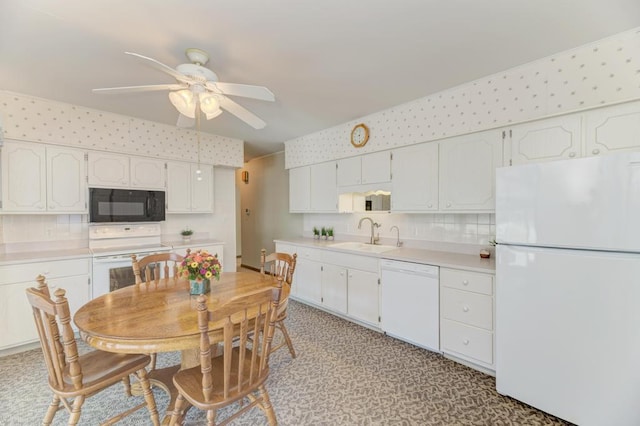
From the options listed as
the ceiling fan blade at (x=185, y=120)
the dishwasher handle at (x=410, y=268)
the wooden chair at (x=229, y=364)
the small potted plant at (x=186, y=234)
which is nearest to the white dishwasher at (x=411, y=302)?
the dishwasher handle at (x=410, y=268)

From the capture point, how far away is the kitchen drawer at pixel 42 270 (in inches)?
101

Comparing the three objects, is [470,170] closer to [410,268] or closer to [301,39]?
[410,268]

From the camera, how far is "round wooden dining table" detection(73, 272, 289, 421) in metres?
1.30

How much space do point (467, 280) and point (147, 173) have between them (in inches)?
158

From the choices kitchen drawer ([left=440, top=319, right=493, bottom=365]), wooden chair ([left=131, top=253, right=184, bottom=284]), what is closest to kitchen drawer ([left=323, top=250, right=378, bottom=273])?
kitchen drawer ([left=440, top=319, right=493, bottom=365])

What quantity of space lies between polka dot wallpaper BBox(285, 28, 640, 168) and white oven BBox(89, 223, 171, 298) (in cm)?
310

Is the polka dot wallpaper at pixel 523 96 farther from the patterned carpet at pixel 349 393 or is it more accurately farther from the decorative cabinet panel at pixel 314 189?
the patterned carpet at pixel 349 393

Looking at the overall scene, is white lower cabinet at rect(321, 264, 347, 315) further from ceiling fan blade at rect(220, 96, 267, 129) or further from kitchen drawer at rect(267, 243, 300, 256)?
ceiling fan blade at rect(220, 96, 267, 129)

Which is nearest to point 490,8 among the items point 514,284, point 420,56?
point 420,56

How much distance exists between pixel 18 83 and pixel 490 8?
401cm

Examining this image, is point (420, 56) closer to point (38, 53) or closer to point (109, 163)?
point (38, 53)

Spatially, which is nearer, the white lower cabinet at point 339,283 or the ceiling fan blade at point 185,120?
the ceiling fan blade at point 185,120

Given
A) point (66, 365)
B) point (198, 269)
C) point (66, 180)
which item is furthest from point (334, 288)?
point (66, 180)

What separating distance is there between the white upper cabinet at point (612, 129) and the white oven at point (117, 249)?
4.44 m
